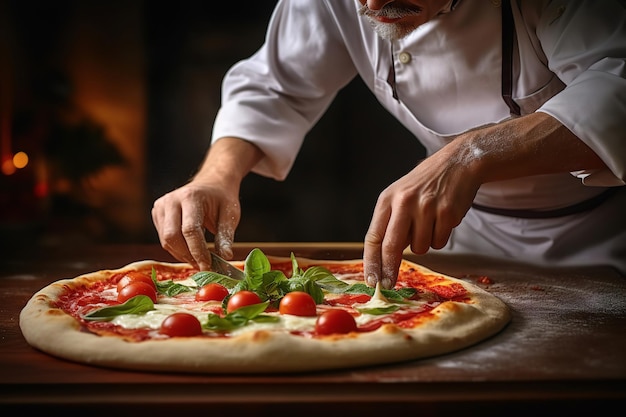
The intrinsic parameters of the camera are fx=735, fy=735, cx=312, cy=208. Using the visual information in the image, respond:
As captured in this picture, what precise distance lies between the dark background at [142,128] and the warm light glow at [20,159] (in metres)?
0.04

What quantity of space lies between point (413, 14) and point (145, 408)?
116 cm

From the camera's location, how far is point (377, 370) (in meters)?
1.20

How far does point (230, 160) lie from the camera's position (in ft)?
7.34

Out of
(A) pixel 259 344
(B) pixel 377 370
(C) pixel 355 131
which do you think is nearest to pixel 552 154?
(B) pixel 377 370

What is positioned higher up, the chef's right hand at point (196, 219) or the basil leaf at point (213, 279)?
the chef's right hand at point (196, 219)

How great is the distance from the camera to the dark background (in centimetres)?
403

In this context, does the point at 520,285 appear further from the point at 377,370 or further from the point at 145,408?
the point at 145,408

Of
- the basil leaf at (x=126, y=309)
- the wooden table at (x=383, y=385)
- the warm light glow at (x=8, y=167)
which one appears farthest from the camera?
the warm light glow at (x=8, y=167)

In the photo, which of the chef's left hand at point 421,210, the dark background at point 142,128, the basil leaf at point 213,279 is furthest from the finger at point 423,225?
the dark background at point 142,128

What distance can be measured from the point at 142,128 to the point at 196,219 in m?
2.43

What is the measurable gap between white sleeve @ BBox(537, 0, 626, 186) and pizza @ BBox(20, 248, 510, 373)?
414mm

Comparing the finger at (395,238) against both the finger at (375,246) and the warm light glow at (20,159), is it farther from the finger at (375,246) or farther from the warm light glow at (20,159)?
the warm light glow at (20,159)

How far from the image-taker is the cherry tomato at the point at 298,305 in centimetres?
146

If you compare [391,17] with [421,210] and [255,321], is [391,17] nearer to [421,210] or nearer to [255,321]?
[421,210]
